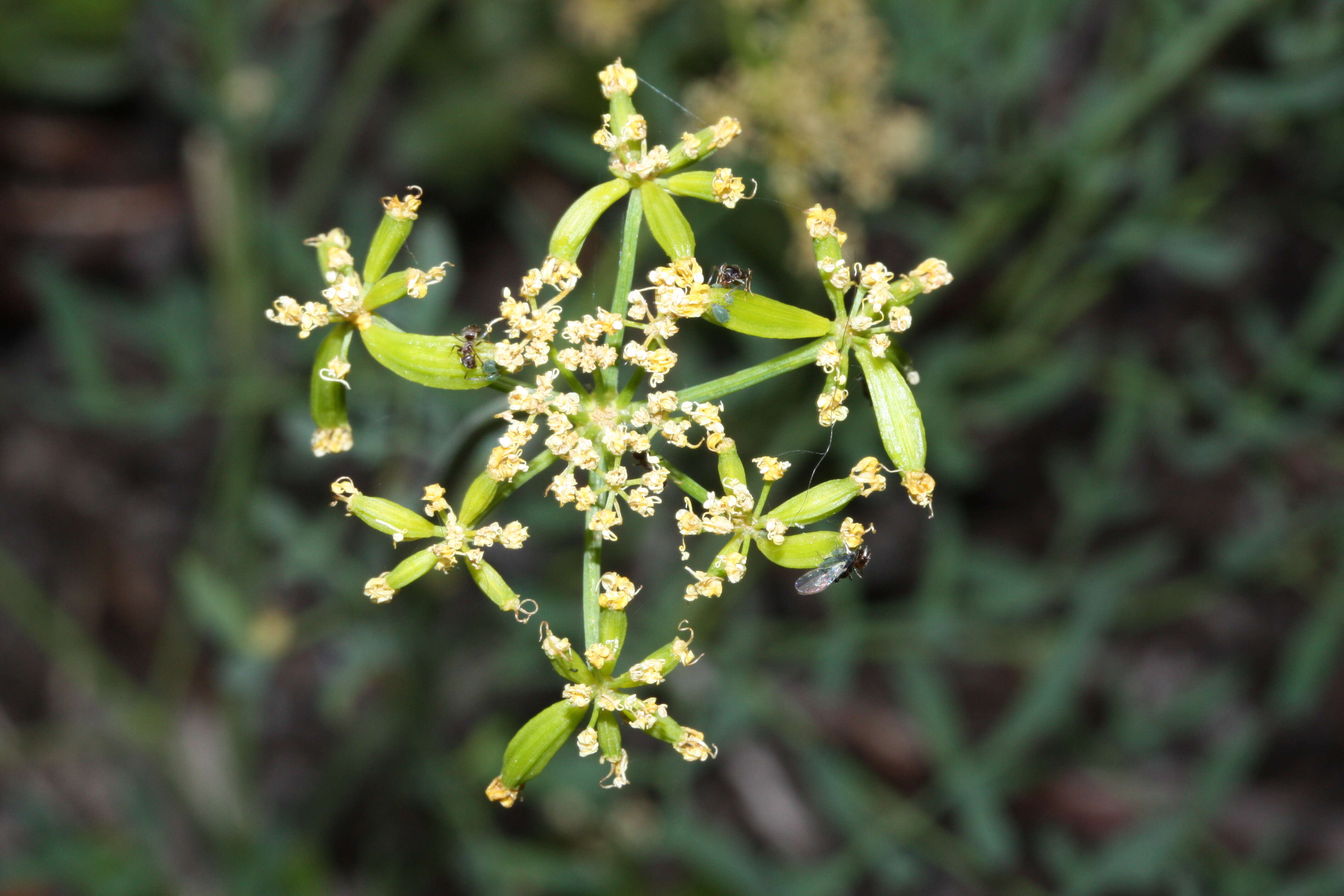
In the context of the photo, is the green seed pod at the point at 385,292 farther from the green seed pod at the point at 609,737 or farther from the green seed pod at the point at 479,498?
the green seed pod at the point at 609,737

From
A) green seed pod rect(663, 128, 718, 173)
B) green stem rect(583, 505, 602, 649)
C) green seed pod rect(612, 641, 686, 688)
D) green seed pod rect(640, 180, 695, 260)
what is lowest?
green seed pod rect(612, 641, 686, 688)

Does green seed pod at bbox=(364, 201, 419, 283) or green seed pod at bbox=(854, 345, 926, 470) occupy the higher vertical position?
green seed pod at bbox=(364, 201, 419, 283)

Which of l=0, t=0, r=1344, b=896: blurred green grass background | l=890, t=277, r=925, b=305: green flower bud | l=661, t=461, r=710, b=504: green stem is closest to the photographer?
l=661, t=461, r=710, b=504: green stem

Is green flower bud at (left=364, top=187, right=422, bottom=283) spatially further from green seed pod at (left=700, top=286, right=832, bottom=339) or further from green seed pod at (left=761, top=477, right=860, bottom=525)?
green seed pod at (left=761, top=477, right=860, bottom=525)

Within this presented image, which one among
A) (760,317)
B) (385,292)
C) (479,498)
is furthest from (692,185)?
(479,498)

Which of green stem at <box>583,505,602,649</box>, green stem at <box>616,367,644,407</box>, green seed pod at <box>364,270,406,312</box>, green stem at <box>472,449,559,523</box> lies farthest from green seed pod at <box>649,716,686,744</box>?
green seed pod at <box>364,270,406,312</box>

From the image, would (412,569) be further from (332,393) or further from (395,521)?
(332,393)

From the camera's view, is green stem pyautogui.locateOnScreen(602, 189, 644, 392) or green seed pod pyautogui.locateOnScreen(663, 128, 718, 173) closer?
green stem pyautogui.locateOnScreen(602, 189, 644, 392)

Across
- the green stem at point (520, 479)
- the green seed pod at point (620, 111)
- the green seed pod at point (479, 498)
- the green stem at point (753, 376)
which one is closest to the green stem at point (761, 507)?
the green stem at point (753, 376)
